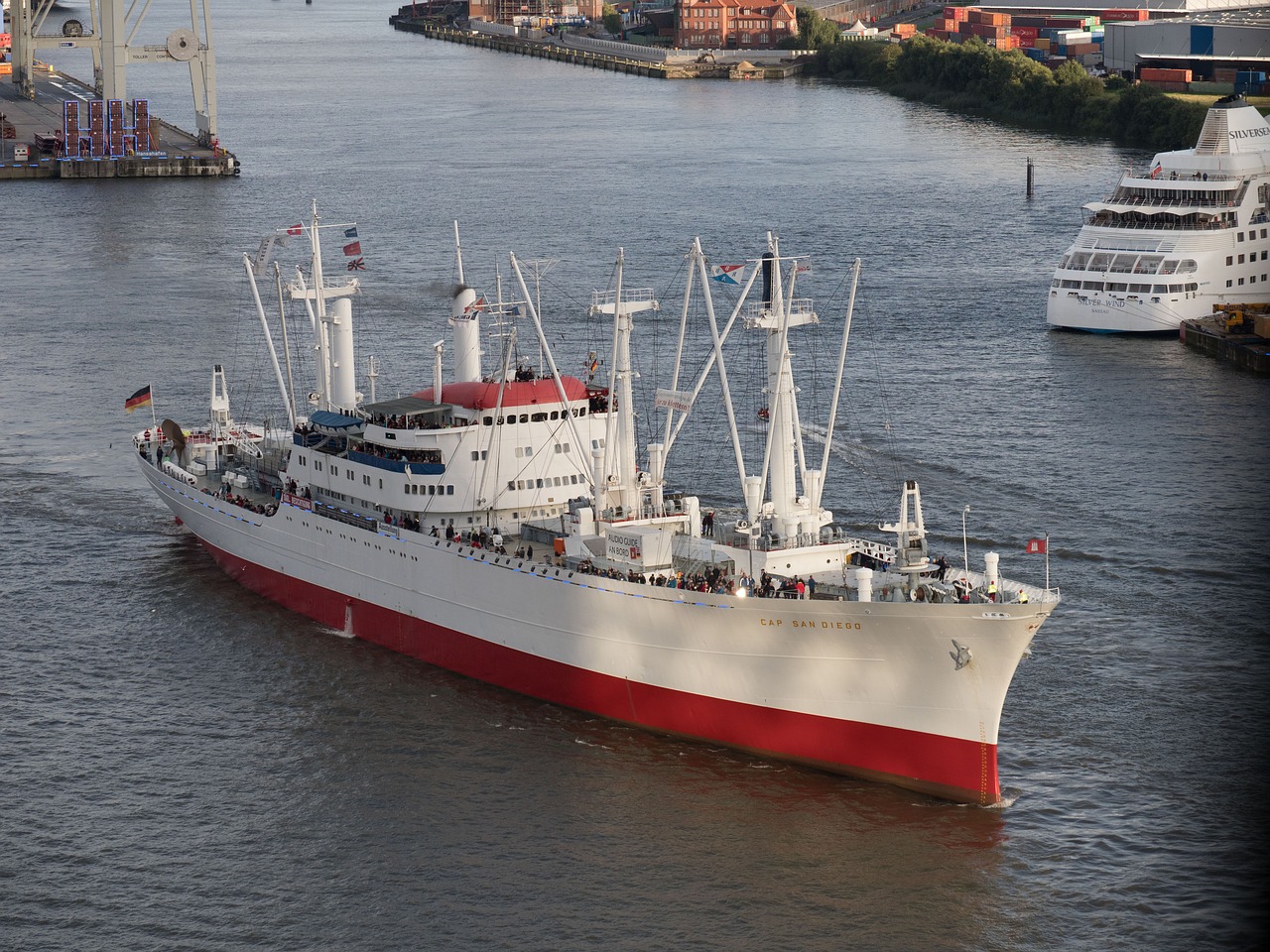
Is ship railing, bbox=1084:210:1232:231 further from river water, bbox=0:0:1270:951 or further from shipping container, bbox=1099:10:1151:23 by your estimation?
shipping container, bbox=1099:10:1151:23

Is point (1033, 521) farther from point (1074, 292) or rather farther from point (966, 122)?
point (966, 122)

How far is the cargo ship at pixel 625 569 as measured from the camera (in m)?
34.6

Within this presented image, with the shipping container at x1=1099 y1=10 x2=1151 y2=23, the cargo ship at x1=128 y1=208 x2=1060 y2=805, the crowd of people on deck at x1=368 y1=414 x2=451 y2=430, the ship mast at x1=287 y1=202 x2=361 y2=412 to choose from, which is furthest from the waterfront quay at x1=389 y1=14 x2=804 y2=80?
the crowd of people on deck at x1=368 y1=414 x2=451 y2=430

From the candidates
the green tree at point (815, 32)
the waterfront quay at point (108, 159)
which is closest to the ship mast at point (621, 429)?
the waterfront quay at point (108, 159)

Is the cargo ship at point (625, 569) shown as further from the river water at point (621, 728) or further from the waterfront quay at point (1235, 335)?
the waterfront quay at point (1235, 335)

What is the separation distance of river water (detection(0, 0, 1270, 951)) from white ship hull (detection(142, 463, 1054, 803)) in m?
0.66

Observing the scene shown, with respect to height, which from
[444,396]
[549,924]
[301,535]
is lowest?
[549,924]

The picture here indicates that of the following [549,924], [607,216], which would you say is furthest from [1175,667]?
[607,216]

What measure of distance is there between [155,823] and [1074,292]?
148ft

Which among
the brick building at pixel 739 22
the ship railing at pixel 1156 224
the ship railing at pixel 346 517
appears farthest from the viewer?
the brick building at pixel 739 22

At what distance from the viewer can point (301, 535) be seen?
4459cm

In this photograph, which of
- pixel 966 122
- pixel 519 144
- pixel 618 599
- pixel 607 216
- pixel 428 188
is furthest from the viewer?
pixel 966 122

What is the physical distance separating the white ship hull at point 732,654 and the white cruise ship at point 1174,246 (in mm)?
36120

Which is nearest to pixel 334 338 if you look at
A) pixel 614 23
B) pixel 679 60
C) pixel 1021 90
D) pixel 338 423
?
pixel 338 423
